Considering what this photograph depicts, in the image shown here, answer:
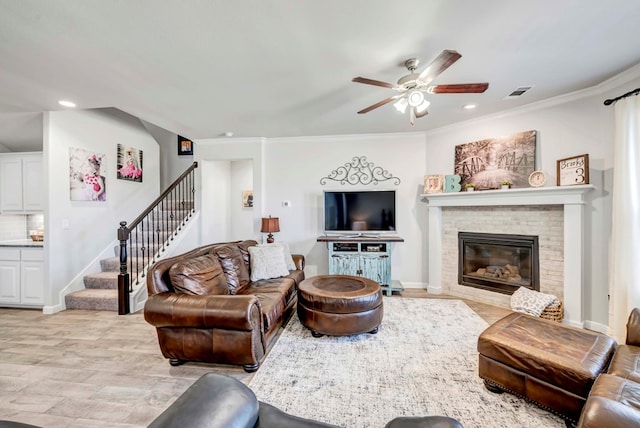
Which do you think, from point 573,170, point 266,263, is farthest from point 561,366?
point 266,263

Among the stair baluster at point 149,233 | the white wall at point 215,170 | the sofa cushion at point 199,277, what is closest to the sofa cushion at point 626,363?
the sofa cushion at point 199,277

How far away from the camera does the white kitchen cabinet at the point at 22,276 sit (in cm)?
360

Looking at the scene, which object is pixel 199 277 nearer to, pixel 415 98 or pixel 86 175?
pixel 415 98

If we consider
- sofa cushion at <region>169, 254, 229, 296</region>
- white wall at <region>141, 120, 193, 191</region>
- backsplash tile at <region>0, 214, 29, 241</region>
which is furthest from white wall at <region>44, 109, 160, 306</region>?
sofa cushion at <region>169, 254, 229, 296</region>

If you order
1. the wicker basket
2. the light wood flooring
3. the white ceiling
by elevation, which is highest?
the white ceiling

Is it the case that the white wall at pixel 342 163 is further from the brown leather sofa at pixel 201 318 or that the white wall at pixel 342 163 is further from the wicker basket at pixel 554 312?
the brown leather sofa at pixel 201 318

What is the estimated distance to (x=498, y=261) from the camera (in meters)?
3.98

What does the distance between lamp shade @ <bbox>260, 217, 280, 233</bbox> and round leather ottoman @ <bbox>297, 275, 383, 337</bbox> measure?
177 centimetres

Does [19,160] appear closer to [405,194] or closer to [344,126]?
[344,126]

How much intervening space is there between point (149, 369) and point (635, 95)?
5102 millimetres

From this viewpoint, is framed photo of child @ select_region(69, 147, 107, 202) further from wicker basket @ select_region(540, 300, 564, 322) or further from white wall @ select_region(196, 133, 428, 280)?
wicker basket @ select_region(540, 300, 564, 322)

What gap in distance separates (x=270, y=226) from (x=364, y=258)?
1.63 metres

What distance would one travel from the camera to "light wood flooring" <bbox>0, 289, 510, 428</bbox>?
1804mm

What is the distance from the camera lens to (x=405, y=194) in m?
4.59
